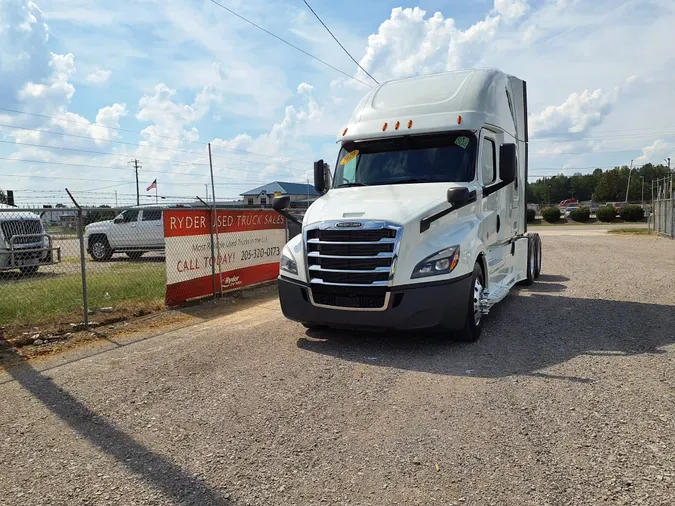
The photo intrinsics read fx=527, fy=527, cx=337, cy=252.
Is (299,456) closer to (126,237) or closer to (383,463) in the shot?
(383,463)

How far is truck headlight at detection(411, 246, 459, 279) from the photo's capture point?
5.79m

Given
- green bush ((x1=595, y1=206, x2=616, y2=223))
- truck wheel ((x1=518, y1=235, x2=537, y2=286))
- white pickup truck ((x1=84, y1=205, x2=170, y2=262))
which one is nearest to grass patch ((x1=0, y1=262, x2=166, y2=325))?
white pickup truck ((x1=84, y1=205, x2=170, y2=262))

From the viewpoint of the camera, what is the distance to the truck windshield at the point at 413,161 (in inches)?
273

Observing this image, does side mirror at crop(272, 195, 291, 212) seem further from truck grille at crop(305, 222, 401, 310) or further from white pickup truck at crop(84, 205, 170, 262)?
white pickup truck at crop(84, 205, 170, 262)

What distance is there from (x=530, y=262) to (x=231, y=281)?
6.17 m

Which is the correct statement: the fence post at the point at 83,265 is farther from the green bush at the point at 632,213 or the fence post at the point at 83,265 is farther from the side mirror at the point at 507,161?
the green bush at the point at 632,213

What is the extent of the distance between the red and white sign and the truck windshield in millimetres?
3387

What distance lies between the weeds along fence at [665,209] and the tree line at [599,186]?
7659 centimetres

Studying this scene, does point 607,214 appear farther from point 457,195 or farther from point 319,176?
point 457,195

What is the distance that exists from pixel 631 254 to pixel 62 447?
17366mm

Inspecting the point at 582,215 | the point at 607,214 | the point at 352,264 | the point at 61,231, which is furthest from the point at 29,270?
the point at 582,215

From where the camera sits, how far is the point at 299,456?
3.56 metres

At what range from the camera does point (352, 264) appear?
19.7ft

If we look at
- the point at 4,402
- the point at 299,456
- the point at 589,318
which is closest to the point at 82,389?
the point at 4,402
